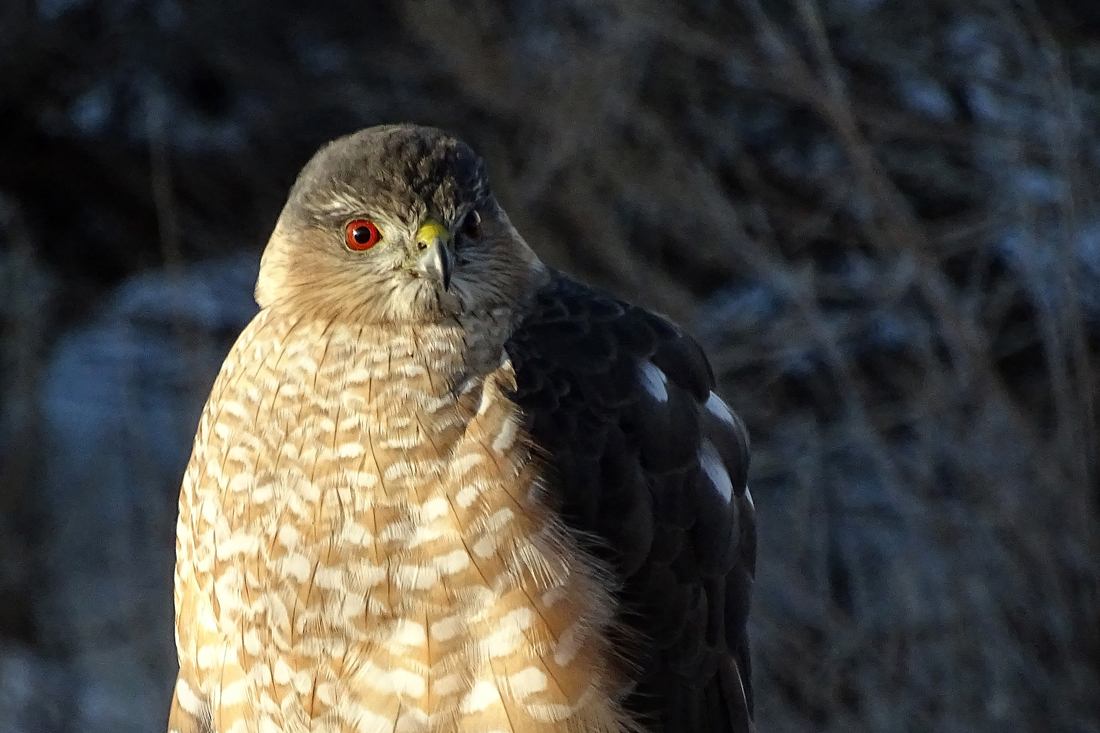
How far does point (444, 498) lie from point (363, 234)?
53 centimetres

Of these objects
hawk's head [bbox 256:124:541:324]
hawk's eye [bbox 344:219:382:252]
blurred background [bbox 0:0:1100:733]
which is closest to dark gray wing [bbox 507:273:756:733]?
hawk's head [bbox 256:124:541:324]

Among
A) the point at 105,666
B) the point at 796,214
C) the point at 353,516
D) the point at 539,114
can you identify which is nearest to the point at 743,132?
the point at 796,214

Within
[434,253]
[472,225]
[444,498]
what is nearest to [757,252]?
[472,225]

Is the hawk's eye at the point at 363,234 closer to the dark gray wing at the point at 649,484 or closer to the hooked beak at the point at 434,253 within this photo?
the hooked beak at the point at 434,253

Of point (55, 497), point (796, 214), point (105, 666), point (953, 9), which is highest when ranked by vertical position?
point (953, 9)

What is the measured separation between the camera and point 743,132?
4.85 metres

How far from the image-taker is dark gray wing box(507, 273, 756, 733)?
1840 mm

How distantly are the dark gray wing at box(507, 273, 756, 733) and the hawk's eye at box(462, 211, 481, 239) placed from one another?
16 centimetres

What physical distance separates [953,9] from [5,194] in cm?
434

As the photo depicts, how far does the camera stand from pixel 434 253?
1.89 m

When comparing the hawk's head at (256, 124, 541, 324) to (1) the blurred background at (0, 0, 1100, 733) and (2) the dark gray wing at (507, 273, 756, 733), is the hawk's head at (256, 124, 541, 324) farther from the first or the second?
(1) the blurred background at (0, 0, 1100, 733)

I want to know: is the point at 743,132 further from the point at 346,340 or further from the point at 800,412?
the point at 346,340

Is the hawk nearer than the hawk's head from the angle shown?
Yes

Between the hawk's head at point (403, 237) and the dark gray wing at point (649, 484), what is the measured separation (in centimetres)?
12
